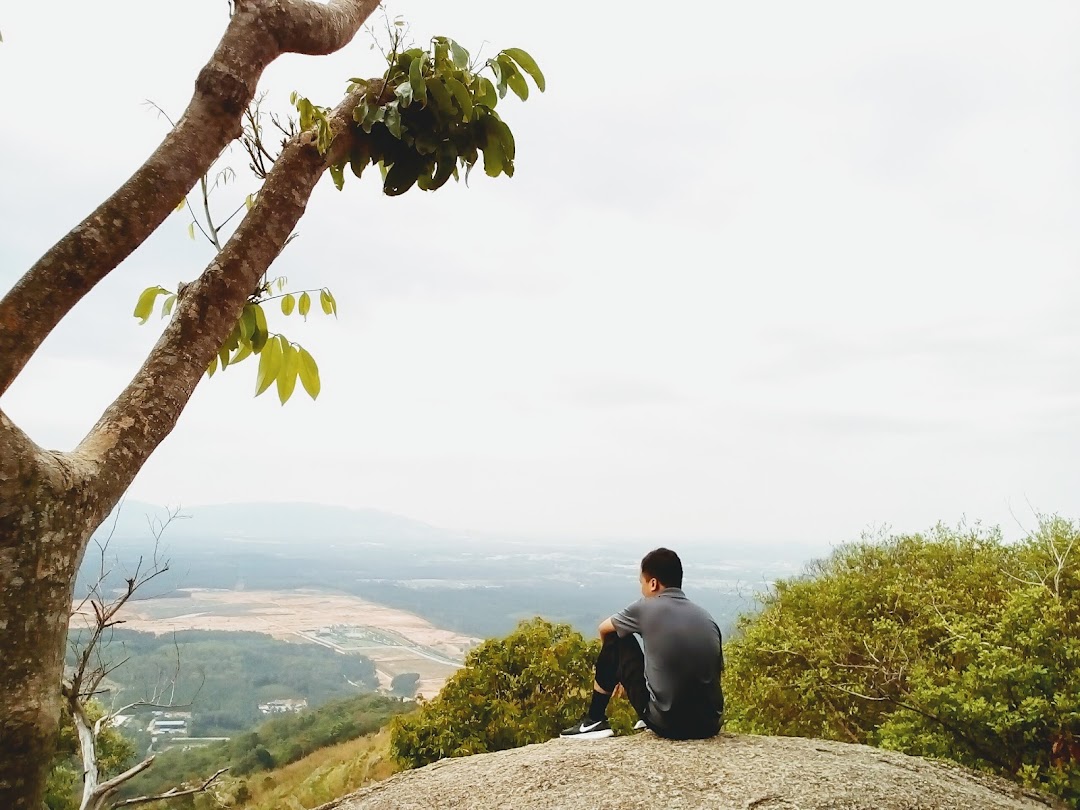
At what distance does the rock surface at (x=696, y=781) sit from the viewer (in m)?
3.62

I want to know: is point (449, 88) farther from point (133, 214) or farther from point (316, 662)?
point (316, 662)

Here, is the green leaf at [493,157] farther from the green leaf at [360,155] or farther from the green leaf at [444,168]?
the green leaf at [360,155]

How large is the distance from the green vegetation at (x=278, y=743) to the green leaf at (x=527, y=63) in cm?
1261

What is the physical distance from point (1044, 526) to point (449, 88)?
26.0 ft

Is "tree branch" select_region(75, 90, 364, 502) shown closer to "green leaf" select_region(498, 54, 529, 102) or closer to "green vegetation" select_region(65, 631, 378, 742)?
"green leaf" select_region(498, 54, 529, 102)

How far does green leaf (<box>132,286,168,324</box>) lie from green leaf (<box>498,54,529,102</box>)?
128cm

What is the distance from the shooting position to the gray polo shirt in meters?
4.16

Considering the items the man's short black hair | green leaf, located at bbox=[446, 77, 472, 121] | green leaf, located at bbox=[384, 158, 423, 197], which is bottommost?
the man's short black hair

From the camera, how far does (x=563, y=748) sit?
460 centimetres

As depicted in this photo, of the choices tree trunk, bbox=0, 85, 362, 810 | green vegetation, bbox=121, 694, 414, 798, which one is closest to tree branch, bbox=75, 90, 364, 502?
tree trunk, bbox=0, 85, 362, 810

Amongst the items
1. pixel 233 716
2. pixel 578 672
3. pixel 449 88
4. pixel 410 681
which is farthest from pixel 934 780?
pixel 410 681

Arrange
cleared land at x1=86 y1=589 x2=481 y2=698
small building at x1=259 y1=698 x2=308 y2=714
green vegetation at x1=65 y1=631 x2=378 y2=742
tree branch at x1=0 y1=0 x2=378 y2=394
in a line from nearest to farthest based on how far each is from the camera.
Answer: tree branch at x1=0 y1=0 x2=378 y2=394, green vegetation at x1=65 y1=631 x2=378 y2=742, small building at x1=259 y1=698 x2=308 y2=714, cleared land at x1=86 y1=589 x2=481 y2=698

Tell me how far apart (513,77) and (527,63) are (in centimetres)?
6

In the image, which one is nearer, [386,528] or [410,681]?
[410,681]
